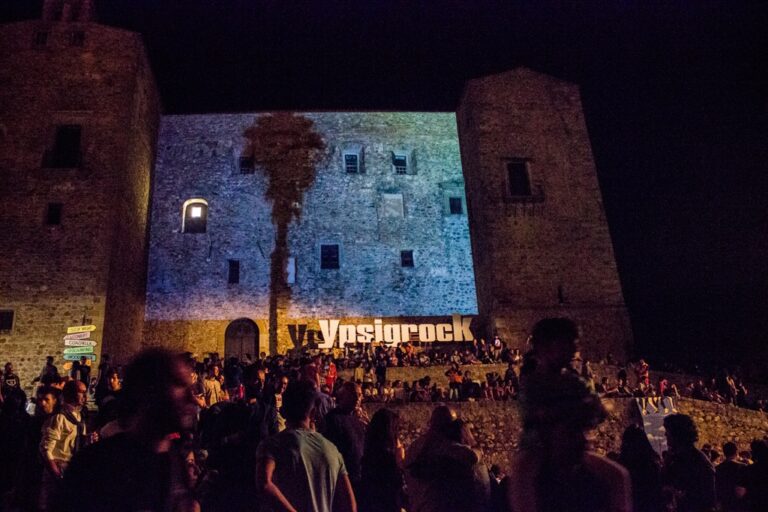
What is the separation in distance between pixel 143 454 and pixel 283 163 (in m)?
22.6

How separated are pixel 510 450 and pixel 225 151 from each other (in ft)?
56.7

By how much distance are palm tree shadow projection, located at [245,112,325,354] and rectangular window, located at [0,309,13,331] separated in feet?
28.1

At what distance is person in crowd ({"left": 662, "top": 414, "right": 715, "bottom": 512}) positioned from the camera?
427 cm

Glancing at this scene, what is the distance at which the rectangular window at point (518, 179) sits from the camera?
22.4 metres

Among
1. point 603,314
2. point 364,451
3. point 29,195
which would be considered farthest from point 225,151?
point 364,451

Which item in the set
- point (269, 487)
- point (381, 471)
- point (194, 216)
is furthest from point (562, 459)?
point (194, 216)

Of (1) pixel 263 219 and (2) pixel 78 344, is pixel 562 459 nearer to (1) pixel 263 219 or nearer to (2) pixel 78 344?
(2) pixel 78 344

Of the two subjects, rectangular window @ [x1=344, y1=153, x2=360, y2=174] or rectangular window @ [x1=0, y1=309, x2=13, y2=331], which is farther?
rectangular window @ [x1=344, y1=153, x2=360, y2=174]

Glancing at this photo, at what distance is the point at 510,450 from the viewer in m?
13.0

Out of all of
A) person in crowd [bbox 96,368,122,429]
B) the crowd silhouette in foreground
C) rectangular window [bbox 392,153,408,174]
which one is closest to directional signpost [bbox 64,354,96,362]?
person in crowd [bbox 96,368,122,429]

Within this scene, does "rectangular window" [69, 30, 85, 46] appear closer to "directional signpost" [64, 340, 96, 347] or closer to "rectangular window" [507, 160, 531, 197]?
"directional signpost" [64, 340, 96, 347]

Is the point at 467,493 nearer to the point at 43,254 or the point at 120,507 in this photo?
the point at 120,507

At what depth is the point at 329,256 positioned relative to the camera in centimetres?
2306

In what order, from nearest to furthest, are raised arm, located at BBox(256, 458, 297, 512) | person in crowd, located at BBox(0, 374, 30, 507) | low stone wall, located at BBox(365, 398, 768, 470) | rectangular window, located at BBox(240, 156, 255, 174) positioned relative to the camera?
1. raised arm, located at BBox(256, 458, 297, 512)
2. person in crowd, located at BBox(0, 374, 30, 507)
3. low stone wall, located at BBox(365, 398, 768, 470)
4. rectangular window, located at BBox(240, 156, 255, 174)
